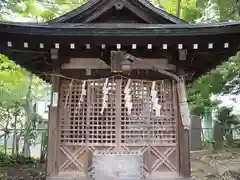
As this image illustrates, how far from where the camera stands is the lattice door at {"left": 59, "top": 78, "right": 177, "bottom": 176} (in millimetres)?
5723

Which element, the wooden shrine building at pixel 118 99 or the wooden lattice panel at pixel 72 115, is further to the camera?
the wooden lattice panel at pixel 72 115

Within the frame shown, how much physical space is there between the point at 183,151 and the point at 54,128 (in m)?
2.82

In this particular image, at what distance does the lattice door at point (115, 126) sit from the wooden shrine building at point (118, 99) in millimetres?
21

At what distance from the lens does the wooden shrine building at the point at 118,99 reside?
17.7 ft

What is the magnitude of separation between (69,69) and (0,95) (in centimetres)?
448

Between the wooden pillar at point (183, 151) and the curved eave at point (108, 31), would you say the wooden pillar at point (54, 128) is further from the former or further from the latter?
the wooden pillar at point (183, 151)

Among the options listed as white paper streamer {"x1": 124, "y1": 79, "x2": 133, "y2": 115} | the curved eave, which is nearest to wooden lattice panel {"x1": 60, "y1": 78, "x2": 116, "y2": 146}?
white paper streamer {"x1": 124, "y1": 79, "x2": 133, "y2": 115}

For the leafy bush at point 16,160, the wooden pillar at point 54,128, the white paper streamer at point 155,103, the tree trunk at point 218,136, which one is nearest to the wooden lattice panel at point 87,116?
the wooden pillar at point 54,128

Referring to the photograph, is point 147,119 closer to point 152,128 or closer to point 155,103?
point 152,128

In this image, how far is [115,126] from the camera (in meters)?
5.82

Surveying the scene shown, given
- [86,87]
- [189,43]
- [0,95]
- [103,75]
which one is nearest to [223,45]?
[189,43]

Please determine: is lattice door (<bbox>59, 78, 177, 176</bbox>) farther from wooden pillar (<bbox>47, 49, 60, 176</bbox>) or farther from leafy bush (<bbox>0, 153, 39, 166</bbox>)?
leafy bush (<bbox>0, 153, 39, 166</bbox>)

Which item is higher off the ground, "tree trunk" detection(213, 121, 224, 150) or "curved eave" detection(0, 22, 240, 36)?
"curved eave" detection(0, 22, 240, 36)

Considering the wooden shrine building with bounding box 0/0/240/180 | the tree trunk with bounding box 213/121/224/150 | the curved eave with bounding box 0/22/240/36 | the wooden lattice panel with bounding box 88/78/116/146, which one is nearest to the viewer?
the curved eave with bounding box 0/22/240/36
